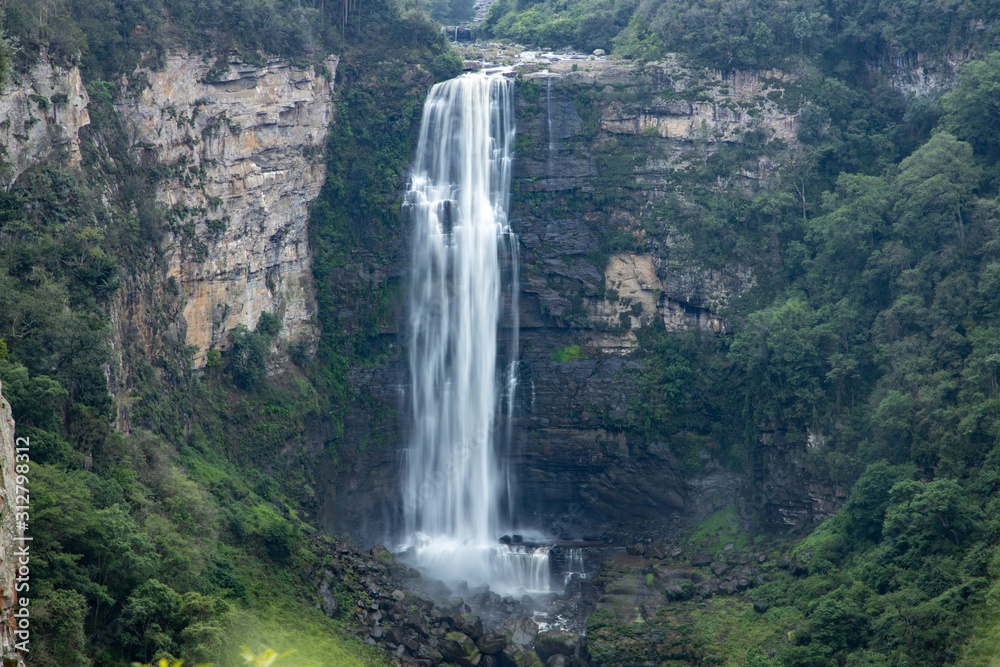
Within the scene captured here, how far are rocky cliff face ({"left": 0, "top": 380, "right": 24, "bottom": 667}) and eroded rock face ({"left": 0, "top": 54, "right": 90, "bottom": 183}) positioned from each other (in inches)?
394

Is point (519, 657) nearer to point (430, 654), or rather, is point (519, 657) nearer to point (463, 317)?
point (430, 654)

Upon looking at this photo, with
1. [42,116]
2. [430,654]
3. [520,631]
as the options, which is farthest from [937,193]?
[42,116]

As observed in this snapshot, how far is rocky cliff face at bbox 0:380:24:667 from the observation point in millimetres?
16062

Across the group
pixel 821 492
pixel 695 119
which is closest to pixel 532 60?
pixel 695 119

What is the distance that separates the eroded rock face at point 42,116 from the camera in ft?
86.2

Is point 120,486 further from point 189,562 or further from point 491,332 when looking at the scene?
point 491,332

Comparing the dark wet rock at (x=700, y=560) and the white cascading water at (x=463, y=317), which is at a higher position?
the white cascading water at (x=463, y=317)

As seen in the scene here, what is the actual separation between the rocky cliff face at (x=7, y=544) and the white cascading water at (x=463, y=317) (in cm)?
2085

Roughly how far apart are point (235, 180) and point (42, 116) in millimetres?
8186

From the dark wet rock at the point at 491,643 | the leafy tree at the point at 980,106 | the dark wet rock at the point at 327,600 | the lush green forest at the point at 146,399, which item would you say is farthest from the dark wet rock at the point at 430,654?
the leafy tree at the point at 980,106

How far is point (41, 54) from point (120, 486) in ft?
37.3

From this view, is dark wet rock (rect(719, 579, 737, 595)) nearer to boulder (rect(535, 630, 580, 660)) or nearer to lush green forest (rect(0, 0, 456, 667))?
boulder (rect(535, 630, 580, 660))

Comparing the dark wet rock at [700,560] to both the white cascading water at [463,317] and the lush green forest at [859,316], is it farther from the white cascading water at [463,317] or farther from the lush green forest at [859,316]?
the white cascading water at [463,317]

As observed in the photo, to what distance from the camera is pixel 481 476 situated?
39094 millimetres
